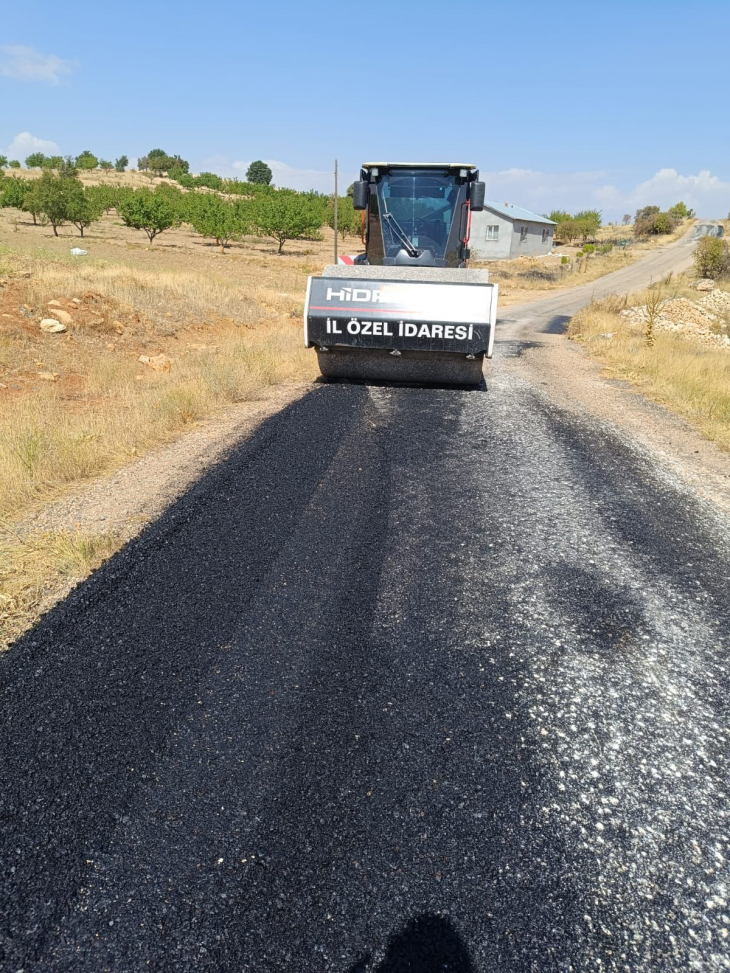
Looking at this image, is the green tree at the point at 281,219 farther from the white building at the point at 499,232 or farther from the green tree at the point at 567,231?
the green tree at the point at 567,231

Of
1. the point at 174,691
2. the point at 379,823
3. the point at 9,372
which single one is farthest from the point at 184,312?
the point at 379,823

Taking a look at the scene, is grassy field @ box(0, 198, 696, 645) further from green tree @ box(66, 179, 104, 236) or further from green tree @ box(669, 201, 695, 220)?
green tree @ box(669, 201, 695, 220)

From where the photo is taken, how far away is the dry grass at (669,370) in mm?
8820

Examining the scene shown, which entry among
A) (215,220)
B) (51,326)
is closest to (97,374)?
(51,326)

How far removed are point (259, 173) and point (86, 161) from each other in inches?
1291

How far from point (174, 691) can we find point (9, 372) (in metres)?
8.71

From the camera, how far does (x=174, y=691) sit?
3127 mm

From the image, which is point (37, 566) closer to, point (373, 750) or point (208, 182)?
point (373, 750)

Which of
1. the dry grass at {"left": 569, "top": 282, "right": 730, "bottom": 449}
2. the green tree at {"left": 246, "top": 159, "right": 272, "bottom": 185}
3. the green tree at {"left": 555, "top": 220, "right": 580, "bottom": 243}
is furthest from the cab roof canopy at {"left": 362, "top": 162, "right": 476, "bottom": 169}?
the green tree at {"left": 246, "top": 159, "right": 272, "bottom": 185}

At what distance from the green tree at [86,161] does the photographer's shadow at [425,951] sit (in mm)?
129773

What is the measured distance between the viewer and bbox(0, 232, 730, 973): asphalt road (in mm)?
2088

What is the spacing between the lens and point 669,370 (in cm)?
1109

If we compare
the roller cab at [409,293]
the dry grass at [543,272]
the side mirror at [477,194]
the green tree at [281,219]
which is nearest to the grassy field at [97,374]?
the roller cab at [409,293]


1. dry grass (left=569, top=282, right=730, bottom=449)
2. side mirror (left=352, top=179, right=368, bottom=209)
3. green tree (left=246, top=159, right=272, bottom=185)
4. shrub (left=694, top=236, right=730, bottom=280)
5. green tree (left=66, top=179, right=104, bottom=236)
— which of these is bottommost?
dry grass (left=569, top=282, right=730, bottom=449)
